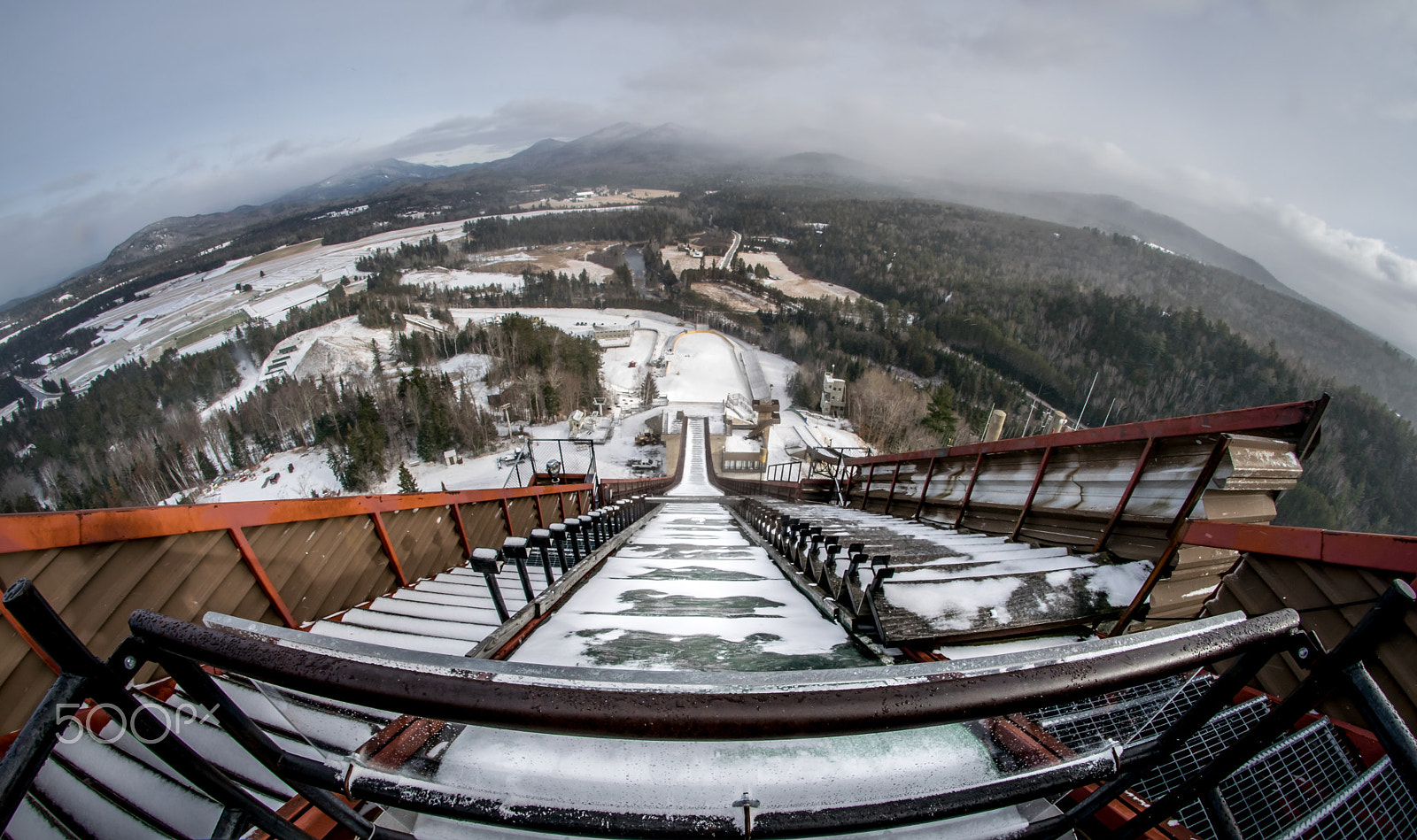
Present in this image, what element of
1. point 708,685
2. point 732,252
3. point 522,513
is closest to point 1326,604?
point 708,685

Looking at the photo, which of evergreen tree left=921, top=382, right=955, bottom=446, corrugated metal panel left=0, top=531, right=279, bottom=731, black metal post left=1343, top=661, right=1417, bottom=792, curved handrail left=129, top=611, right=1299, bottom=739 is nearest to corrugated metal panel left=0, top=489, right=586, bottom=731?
corrugated metal panel left=0, top=531, right=279, bottom=731

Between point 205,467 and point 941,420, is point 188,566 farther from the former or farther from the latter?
point 205,467

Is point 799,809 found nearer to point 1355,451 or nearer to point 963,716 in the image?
point 963,716

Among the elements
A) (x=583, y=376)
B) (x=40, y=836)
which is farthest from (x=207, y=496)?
(x=40, y=836)

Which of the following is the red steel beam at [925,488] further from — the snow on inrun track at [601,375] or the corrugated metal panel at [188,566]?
the snow on inrun track at [601,375]

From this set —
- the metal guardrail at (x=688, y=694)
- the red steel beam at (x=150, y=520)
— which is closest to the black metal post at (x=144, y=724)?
the metal guardrail at (x=688, y=694)

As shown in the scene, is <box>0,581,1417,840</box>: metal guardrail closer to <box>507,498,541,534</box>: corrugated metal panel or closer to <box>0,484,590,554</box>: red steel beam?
<box>0,484,590,554</box>: red steel beam
